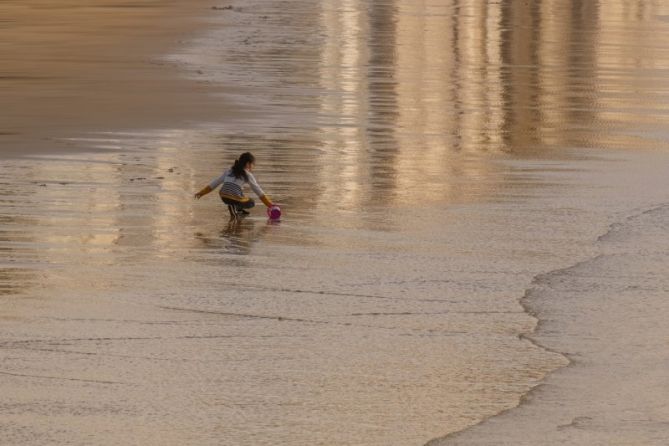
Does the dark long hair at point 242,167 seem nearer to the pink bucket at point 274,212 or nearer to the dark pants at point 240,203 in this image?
the dark pants at point 240,203

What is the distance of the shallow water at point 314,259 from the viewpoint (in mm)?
8312

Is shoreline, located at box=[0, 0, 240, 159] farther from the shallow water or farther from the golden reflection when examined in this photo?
the golden reflection

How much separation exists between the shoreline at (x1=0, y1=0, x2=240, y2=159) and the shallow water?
50 cm

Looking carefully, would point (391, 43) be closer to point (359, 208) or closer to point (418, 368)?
point (359, 208)

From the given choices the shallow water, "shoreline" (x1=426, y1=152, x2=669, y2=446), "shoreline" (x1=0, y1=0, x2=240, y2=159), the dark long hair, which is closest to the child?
the dark long hair

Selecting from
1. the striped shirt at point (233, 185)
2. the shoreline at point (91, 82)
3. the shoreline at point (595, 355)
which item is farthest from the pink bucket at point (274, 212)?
the shoreline at point (91, 82)

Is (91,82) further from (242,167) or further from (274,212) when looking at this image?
(274,212)

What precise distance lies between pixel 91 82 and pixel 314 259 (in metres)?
13.2

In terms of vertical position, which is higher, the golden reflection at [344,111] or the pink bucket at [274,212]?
the pink bucket at [274,212]

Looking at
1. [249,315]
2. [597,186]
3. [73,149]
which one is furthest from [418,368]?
[73,149]

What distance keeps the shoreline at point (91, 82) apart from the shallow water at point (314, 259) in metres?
0.50

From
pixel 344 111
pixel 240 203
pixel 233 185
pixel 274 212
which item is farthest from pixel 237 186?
pixel 344 111

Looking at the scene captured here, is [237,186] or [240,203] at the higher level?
[237,186]

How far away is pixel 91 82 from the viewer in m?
24.6
